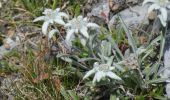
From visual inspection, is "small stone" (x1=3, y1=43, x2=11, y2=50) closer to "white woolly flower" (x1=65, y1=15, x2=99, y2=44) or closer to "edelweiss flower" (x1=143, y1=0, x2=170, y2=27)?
"white woolly flower" (x1=65, y1=15, x2=99, y2=44)

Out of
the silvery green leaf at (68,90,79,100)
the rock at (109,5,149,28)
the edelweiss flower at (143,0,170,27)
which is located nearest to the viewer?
the edelweiss flower at (143,0,170,27)

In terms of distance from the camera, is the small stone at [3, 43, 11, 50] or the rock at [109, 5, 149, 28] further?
the small stone at [3, 43, 11, 50]

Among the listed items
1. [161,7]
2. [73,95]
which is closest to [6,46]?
[73,95]

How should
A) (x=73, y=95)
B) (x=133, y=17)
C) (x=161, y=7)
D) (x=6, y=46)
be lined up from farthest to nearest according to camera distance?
(x=6, y=46), (x=133, y=17), (x=73, y=95), (x=161, y=7)

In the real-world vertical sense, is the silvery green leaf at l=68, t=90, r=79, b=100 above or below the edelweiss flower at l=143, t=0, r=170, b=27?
below

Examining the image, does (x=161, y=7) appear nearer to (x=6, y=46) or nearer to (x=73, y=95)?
(x=73, y=95)

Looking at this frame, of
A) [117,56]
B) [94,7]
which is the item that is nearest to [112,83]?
[117,56]

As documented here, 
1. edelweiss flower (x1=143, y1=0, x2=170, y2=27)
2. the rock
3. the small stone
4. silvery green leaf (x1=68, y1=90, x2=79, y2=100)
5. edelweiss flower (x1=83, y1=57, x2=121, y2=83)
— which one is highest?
edelweiss flower (x1=143, y1=0, x2=170, y2=27)

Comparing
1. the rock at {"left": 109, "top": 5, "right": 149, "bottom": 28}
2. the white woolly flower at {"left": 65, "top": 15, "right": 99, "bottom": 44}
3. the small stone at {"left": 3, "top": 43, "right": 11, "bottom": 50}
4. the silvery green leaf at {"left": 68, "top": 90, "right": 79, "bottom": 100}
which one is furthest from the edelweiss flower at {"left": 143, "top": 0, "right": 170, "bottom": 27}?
the small stone at {"left": 3, "top": 43, "right": 11, "bottom": 50}

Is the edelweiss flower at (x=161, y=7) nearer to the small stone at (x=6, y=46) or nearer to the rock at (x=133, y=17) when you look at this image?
the rock at (x=133, y=17)
